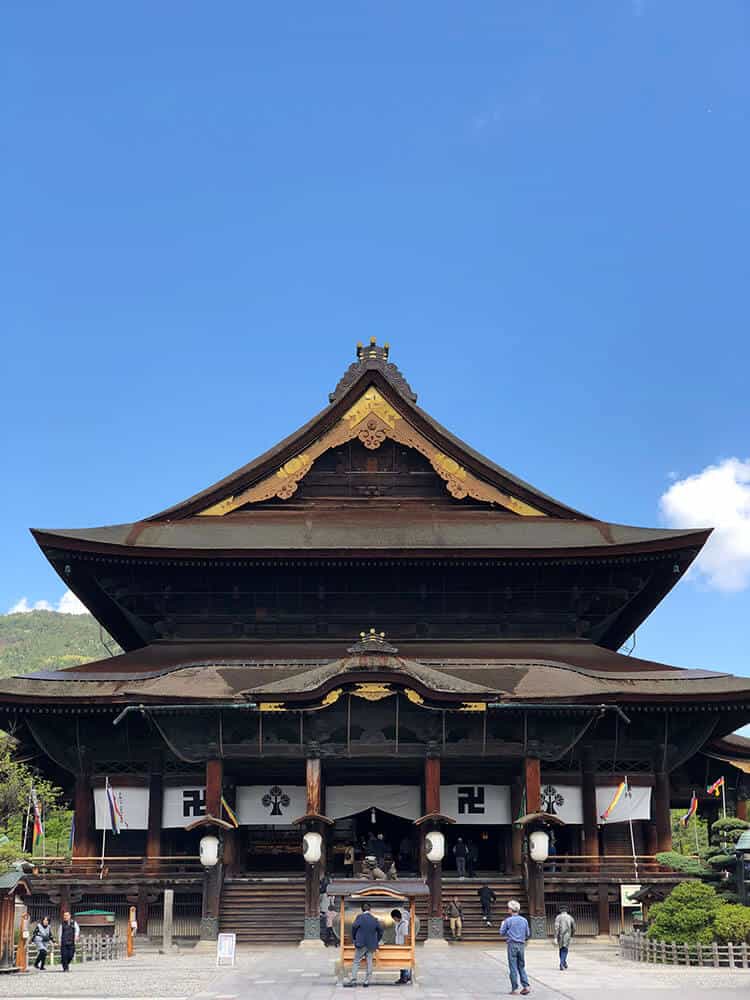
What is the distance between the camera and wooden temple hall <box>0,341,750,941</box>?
98.4 ft

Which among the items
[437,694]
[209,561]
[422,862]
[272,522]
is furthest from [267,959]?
[272,522]

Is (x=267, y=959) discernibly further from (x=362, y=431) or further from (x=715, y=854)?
(x=362, y=431)

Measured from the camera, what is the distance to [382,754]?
3011cm

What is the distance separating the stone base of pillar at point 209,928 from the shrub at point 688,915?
36.2 feet

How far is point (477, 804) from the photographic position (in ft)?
106

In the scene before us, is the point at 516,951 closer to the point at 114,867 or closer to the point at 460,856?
the point at 460,856

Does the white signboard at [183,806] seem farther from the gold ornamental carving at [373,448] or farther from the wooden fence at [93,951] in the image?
the gold ornamental carving at [373,448]

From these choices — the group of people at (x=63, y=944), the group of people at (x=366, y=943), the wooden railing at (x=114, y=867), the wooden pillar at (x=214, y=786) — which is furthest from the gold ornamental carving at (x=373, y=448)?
the group of people at (x=366, y=943)

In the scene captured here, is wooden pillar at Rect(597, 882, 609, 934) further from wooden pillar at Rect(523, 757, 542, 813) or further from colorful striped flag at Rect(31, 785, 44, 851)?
colorful striped flag at Rect(31, 785, 44, 851)

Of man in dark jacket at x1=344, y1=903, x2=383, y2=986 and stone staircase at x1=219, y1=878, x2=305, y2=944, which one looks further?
stone staircase at x1=219, y1=878, x2=305, y2=944

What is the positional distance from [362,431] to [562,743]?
45.9 feet

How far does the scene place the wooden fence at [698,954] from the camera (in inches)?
878

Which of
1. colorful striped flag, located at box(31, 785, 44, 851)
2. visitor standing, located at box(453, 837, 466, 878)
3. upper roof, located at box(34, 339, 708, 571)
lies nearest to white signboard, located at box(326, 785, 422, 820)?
visitor standing, located at box(453, 837, 466, 878)

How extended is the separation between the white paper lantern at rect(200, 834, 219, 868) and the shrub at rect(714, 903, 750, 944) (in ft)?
42.6
